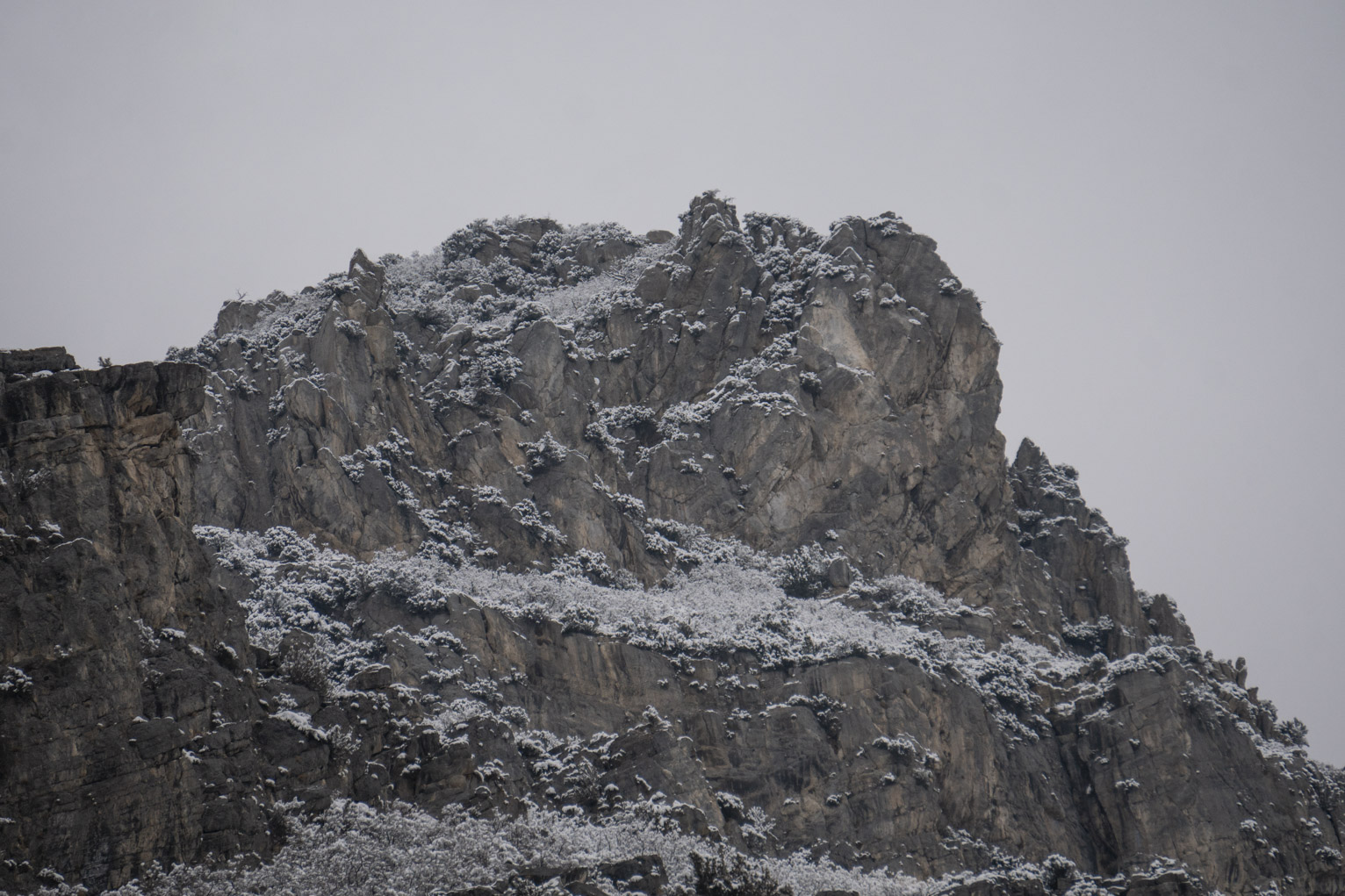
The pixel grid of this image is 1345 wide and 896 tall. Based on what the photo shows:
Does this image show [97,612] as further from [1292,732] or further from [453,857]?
[1292,732]

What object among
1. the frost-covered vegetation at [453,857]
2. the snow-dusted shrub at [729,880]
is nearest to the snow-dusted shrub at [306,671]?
the frost-covered vegetation at [453,857]

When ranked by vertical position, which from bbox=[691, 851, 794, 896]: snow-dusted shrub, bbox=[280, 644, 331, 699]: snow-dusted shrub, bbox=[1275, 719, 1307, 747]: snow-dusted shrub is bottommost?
bbox=[691, 851, 794, 896]: snow-dusted shrub

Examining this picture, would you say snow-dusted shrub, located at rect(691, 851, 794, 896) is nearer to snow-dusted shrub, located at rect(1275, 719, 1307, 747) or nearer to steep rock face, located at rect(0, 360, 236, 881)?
steep rock face, located at rect(0, 360, 236, 881)

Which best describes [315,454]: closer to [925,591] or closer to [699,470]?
[699,470]

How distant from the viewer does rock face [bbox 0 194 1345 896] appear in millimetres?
42156

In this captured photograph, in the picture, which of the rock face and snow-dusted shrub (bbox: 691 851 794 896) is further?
snow-dusted shrub (bbox: 691 851 794 896)

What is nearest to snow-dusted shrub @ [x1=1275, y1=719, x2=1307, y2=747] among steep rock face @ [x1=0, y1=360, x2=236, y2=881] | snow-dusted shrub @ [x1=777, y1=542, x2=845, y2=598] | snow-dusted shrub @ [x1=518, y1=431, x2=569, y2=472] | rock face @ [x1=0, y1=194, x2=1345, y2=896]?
rock face @ [x1=0, y1=194, x2=1345, y2=896]

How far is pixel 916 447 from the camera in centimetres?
7219

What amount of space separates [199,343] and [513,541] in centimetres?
2138

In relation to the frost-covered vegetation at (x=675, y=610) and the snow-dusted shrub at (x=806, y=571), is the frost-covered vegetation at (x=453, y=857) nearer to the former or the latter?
the frost-covered vegetation at (x=675, y=610)

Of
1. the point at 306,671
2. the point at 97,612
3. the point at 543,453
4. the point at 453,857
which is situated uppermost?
the point at 543,453

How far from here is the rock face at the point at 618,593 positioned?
4216 cm

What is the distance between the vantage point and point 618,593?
206 ft

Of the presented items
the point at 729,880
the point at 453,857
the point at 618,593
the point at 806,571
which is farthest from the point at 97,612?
the point at 806,571
